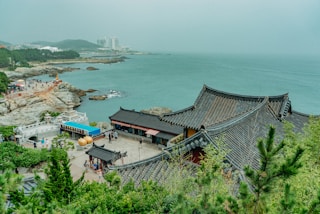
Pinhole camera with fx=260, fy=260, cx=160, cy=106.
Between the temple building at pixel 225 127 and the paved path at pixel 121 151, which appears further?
the paved path at pixel 121 151

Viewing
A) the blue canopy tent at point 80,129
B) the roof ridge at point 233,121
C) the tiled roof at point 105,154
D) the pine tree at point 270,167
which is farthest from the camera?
the blue canopy tent at point 80,129

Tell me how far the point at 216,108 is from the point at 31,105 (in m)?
44.1

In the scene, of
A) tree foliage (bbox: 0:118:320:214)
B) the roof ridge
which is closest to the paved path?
tree foliage (bbox: 0:118:320:214)

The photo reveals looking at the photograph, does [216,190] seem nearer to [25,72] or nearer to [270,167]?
[270,167]

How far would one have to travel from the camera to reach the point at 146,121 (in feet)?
112

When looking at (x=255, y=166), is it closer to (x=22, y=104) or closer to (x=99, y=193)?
(x=99, y=193)

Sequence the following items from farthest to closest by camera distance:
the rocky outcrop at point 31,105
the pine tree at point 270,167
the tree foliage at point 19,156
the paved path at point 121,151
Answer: the rocky outcrop at point 31,105, the paved path at point 121,151, the tree foliage at point 19,156, the pine tree at point 270,167

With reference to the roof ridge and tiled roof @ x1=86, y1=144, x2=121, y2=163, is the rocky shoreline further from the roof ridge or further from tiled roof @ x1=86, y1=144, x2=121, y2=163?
the roof ridge

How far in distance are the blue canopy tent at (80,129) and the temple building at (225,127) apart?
19.1 meters

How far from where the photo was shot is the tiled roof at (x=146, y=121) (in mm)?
31625

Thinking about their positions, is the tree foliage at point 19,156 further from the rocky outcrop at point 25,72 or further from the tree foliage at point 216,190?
the rocky outcrop at point 25,72

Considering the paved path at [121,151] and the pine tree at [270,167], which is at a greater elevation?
the pine tree at [270,167]

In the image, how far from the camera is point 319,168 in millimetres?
6539

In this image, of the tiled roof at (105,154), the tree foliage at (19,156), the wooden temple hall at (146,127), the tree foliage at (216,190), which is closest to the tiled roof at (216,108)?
the tree foliage at (216,190)
